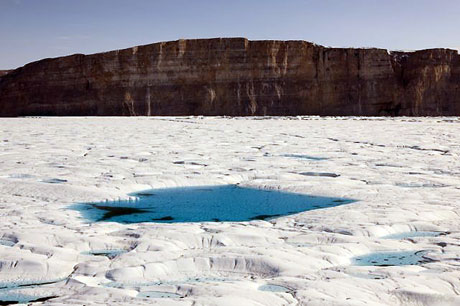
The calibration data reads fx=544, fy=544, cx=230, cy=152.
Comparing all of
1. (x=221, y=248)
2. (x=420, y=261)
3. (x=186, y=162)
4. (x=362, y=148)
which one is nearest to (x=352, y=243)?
(x=420, y=261)

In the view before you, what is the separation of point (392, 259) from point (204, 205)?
182cm

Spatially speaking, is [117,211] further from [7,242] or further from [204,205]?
[7,242]

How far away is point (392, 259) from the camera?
259cm

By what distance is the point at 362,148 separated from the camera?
8195 millimetres

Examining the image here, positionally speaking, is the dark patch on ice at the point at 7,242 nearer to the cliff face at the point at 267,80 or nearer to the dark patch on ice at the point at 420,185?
the dark patch on ice at the point at 420,185

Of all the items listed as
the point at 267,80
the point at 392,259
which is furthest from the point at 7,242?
the point at 267,80

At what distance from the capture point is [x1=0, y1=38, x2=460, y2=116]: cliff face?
34906 millimetres

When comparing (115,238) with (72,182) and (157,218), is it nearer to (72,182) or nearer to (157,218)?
(157,218)

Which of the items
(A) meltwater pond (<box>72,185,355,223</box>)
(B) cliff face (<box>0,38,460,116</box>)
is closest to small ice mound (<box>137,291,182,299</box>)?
(A) meltwater pond (<box>72,185,355,223</box>)

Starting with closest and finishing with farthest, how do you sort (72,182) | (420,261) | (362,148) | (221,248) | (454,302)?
1. (454,302)
2. (420,261)
3. (221,248)
4. (72,182)
5. (362,148)

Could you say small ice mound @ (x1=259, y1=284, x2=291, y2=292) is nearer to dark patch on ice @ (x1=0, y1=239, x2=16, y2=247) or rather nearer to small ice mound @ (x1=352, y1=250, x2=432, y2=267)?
small ice mound @ (x1=352, y1=250, x2=432, y2=267)

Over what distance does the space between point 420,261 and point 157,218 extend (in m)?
1.78

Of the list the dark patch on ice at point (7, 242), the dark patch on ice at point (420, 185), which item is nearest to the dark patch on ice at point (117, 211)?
the dark patch on ice at point (7, 242)

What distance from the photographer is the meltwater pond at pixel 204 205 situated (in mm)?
3686
